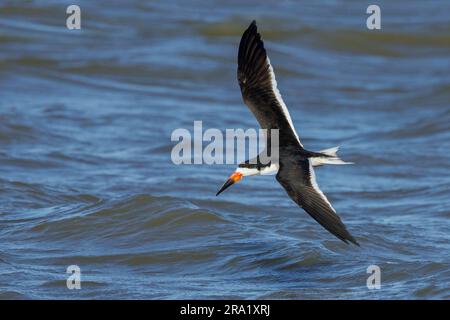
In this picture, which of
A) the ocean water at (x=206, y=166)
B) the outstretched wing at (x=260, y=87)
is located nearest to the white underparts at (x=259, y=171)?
the outstretched wing at (x=260, y=87)

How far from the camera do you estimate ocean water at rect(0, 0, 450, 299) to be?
8617 mm

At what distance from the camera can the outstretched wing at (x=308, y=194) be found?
7168 mm

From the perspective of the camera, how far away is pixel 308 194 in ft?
24.5

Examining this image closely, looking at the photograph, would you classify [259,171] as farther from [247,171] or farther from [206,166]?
[206,166]

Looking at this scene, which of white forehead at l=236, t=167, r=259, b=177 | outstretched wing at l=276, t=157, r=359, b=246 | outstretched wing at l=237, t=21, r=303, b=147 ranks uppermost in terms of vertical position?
outstretched wing at l=237, t=21, r=303, b=147

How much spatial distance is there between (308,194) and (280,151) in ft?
2.62

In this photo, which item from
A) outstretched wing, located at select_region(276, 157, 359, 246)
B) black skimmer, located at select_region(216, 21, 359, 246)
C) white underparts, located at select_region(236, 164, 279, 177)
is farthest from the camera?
white underparts, located at select_region(236, 164, 279, 177)

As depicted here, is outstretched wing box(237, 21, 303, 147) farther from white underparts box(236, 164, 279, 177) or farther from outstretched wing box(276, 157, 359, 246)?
outstretched wing box(276, 157, 359, 246)

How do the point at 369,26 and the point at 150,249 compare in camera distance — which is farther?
the point at 369,26

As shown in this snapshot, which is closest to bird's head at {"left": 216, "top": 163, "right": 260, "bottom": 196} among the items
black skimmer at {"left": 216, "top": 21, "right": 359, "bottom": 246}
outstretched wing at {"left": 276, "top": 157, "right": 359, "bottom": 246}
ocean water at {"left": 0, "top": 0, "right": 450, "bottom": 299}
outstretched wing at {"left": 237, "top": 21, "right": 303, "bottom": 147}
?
black skimmer at {"left": 216, "top": 21, "right": 359, "bottom": 246}

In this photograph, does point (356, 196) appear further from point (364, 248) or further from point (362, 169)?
point (364, 248)

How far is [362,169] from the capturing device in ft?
41.7
